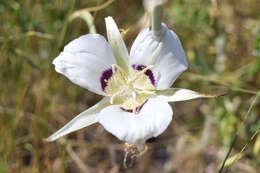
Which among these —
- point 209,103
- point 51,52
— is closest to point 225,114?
point 209,103

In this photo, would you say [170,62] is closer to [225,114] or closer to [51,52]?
[225,114]

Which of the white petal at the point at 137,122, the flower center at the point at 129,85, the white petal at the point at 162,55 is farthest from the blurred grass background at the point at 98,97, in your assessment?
the white petal at the point at 137,122

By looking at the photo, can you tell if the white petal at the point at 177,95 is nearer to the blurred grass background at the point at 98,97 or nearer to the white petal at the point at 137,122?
the white petal at the point at 137,122

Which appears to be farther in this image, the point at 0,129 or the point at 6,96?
the point at 6,96

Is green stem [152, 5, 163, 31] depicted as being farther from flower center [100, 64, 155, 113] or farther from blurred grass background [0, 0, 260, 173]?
blurred grass background [0, 0, 260, 173]

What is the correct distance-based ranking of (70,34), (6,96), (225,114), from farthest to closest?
(70,34)
(6,96)
(225,114)

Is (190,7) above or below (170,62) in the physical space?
below
